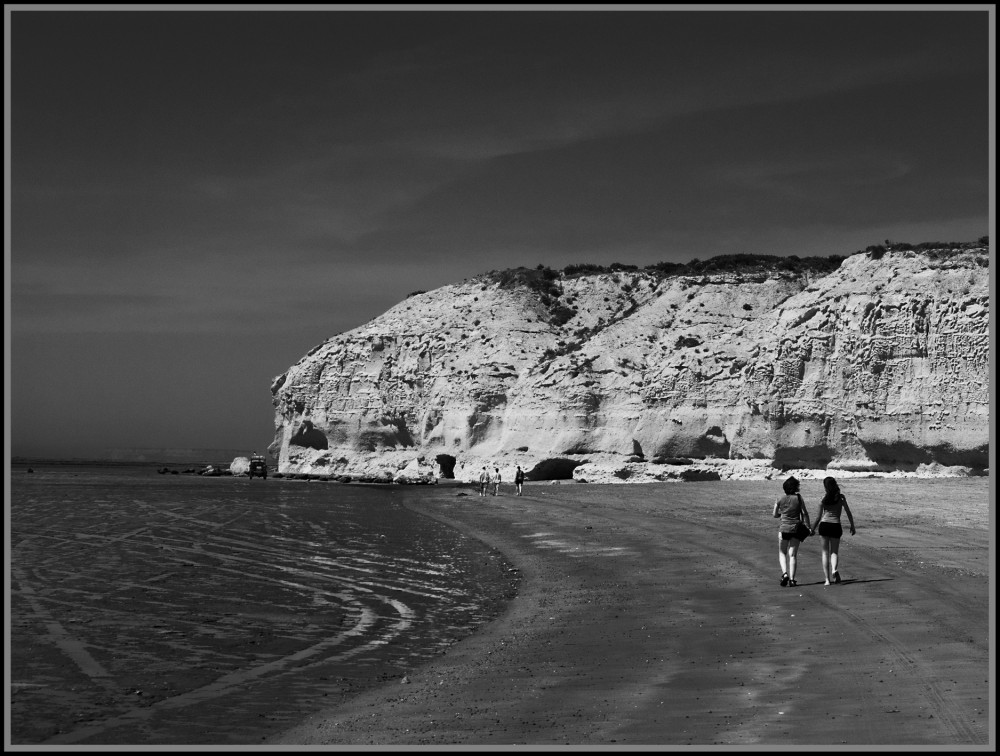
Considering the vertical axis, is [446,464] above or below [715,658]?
above

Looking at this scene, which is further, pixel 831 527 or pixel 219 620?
pixel 831 527

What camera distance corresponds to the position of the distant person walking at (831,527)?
542 inches

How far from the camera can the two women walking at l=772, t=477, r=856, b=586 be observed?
13.8 meters

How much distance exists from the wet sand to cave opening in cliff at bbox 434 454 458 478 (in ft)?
152

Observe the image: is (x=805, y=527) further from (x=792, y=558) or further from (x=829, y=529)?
(x=792, y=558)

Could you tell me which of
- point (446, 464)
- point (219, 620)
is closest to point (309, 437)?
point (446, 464)

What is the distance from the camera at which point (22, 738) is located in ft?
25.0

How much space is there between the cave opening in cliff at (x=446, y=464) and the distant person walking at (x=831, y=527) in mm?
53399

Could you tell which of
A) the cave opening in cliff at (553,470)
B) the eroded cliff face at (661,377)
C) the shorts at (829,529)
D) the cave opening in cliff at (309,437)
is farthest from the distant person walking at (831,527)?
the cave opening in cliff at (309,437)

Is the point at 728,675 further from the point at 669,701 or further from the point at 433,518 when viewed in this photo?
the point at 433,518

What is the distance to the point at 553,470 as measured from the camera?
2244 inches

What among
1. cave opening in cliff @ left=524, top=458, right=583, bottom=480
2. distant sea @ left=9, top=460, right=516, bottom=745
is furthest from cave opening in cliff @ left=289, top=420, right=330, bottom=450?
distant sea @ left=9, top=460, right=516, bottom=745

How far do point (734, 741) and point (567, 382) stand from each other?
170ft

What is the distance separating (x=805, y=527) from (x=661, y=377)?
130 feet
